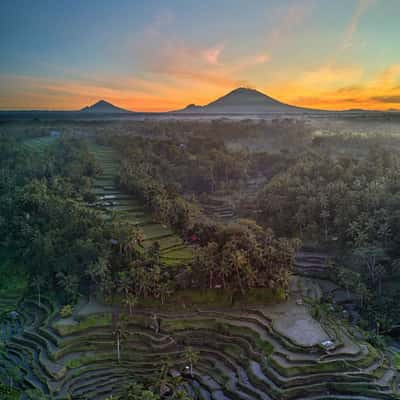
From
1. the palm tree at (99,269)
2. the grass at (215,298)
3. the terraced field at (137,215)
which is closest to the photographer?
the grass at (215,298)

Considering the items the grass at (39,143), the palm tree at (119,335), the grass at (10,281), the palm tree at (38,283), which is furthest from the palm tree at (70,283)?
the grass at (39,143)

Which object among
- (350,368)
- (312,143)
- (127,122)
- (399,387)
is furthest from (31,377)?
(312,143)

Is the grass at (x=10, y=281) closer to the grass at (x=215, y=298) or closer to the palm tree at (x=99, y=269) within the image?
the palm tree at (x=99, y=269)

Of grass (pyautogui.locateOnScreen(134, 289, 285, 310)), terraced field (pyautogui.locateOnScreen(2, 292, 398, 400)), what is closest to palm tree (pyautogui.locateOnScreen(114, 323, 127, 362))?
terraced field (pyautogui.locateOnScreen(2, 292, 398, 400))

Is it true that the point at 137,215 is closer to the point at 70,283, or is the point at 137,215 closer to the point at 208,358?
the point at 70,283

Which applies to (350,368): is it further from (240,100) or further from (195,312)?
(240,100)
